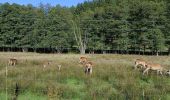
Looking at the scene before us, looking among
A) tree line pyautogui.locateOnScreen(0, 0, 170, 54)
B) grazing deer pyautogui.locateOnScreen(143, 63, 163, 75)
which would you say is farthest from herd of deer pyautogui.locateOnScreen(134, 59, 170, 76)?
tree line pyautogui.locateOnScreen(0, 0, 170, 54)

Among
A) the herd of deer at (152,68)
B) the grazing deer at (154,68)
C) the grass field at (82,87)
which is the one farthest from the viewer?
the grazing deer at (154,68)

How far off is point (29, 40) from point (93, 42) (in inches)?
423

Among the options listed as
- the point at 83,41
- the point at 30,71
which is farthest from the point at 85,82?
the point at 83,41

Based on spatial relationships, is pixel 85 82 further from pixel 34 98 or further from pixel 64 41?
pixel 64 41

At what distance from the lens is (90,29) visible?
75.2 metres

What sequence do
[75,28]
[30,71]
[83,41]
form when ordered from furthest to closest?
1. [83,41]
2. [75,28]
3. [30,71]

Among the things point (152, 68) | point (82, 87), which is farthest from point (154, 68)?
point (82, 87)

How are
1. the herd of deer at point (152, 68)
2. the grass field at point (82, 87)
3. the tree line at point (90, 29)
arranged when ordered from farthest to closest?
the tree line at point (90, 29) → the herd of deer at point (152, 68) → the grass field at point (82, 87)

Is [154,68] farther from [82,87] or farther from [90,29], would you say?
[90,29]

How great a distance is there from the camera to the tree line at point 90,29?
225ft

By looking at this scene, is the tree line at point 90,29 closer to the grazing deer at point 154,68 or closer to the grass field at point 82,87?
the grazing deer at point 154,68

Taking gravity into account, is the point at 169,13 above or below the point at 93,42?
above

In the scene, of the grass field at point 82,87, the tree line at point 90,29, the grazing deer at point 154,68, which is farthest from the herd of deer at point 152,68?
the tree line at point 90,29

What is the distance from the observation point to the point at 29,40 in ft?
255
